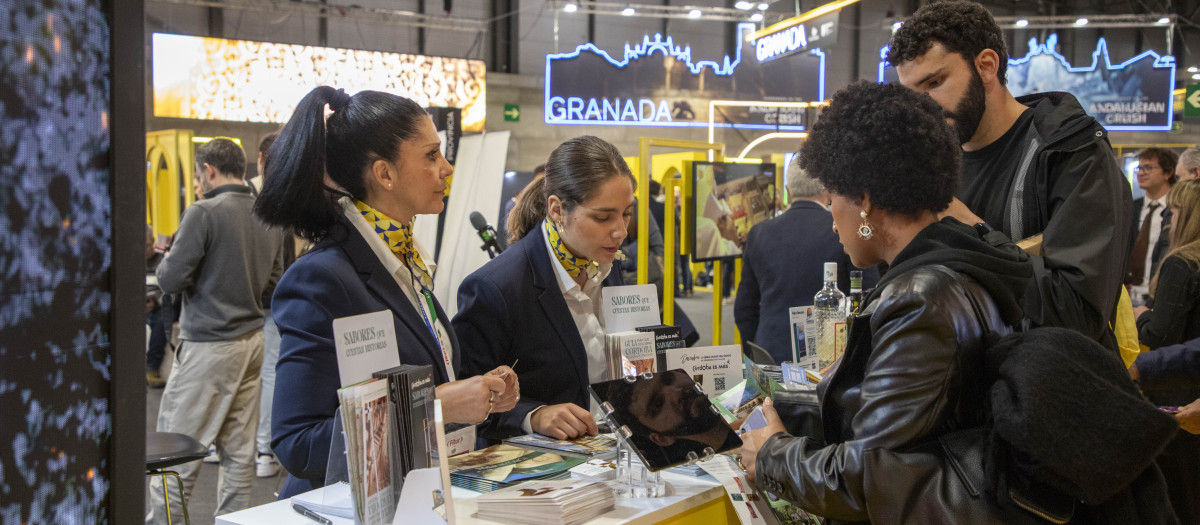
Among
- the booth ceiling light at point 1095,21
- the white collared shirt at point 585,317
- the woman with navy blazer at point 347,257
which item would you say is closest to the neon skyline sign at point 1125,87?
the booth ceiling light at point 1095,21

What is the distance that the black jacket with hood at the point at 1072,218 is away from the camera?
187 cm

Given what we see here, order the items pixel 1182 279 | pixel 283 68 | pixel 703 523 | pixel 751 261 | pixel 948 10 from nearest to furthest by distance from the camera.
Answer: pixel 703 523
pixel 948 10
pixel 1182 279
pixel 751 261
pixel 283 68

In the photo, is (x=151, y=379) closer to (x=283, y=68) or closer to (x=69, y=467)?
(x=283, y=68)

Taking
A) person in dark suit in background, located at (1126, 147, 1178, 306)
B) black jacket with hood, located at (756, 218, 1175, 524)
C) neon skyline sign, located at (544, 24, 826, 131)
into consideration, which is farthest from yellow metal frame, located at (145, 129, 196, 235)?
neon skyline sign, located at (544, 24, 826, 131)

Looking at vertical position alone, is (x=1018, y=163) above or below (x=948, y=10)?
below

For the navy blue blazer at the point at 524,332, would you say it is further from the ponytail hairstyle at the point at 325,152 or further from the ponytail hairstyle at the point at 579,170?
the ponytail hairstyle at the point at 325,152

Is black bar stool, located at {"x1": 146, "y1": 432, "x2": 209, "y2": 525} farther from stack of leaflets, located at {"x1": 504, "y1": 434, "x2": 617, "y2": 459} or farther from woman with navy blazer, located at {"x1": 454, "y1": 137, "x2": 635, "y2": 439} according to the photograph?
stack of leaflets, located at {"x1": 504, "y1": 434, "x2": 617, "y2": 459}

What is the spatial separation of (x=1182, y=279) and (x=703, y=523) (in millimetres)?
2372

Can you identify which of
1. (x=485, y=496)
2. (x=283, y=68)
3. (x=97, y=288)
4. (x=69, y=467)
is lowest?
(x=485, y=496)

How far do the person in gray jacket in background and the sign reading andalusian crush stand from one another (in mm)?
5748

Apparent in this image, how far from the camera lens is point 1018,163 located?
6.79 ft

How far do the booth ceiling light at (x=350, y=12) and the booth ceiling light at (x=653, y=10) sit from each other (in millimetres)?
1561

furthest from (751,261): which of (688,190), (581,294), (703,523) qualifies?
(703,523)

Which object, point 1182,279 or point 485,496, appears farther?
point 1182,279
